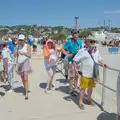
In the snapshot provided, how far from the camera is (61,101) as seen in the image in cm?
795

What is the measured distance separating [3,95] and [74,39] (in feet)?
8.25

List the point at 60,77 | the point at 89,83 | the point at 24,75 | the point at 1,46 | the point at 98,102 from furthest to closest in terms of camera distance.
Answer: the point at 60,77
the point at 1,46
the point at 24,75
the point at 98,102
the point at 89,83

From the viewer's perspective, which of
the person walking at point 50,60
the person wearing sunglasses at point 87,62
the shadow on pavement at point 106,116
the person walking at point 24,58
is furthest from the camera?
the person walking at point 50,60

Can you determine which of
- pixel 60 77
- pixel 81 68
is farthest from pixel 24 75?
pixel 60 77

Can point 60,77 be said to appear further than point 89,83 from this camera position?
Yes

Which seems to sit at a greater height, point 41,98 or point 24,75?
point 24,75

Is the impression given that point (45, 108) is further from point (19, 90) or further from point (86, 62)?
point (19, 90)

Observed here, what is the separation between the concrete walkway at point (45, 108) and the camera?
21.5 feet

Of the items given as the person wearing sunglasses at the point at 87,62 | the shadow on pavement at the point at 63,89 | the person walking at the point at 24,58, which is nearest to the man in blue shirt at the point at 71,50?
the shadow on pavement at the point at 63,89

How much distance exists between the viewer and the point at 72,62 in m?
8.47

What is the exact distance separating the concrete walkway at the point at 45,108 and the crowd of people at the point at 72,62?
244mm

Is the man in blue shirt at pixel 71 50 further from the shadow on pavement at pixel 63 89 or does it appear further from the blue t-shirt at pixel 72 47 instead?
the shadow on pavement at pixel 63 89

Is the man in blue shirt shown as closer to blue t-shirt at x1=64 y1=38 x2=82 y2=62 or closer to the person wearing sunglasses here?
blue t-shirt at x1=64 y1=38 x2=82 y2=62

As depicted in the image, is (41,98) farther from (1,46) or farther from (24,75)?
(1,46)
